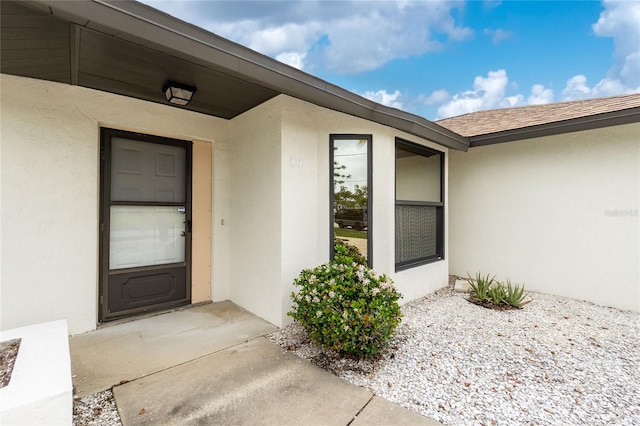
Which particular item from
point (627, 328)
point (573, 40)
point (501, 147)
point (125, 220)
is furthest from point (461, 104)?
point (125, 220)

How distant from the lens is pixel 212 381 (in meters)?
2.40

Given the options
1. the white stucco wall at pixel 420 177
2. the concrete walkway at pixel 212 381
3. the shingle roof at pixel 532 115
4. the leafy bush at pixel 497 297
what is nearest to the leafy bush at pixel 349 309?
the concrete walkway at pixel 212 381

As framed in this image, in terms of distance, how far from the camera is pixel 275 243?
11.7ft

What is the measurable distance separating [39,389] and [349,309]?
2168 millimetres

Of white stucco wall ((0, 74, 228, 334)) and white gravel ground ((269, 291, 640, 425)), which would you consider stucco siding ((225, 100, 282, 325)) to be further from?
white stucco wall ((0, 74, 228, 334))

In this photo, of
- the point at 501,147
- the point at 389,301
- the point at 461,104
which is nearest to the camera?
the point at 389,301

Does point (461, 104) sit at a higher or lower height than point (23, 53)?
higher

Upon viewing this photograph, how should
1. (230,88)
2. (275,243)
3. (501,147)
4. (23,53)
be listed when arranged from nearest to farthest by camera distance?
(23,53), (230,88), (275,243), (501,147)

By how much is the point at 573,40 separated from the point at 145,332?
11.8m

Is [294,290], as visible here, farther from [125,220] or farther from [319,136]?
[125,220]

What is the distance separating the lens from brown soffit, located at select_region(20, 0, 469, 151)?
1.81m

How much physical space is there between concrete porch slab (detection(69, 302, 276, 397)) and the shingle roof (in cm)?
541

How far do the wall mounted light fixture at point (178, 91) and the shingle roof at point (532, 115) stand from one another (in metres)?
4.98

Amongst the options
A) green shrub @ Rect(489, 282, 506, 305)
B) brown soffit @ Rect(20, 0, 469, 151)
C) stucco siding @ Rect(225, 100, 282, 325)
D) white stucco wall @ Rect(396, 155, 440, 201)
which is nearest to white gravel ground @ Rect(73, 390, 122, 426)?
stucco siding @ Rect(225, 100, 282, 325)
